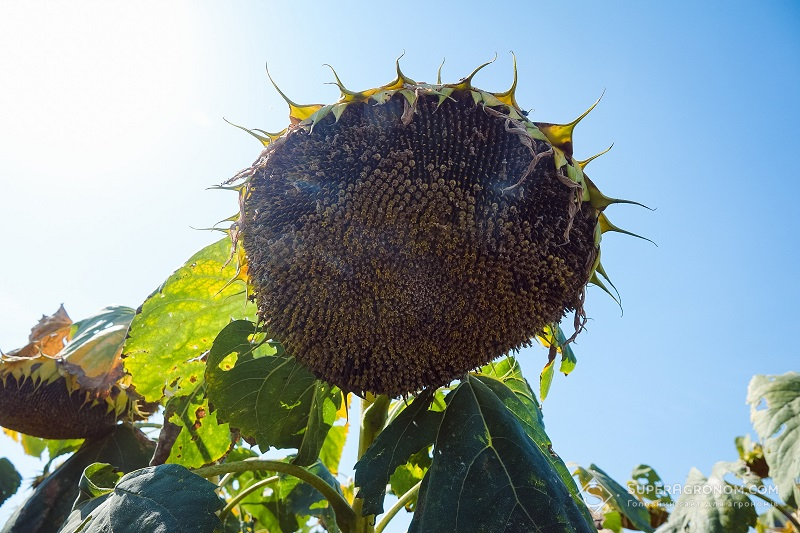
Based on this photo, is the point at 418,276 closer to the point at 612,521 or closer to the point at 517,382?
the point at 517,382

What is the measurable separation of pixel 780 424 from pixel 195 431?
3.99 metres

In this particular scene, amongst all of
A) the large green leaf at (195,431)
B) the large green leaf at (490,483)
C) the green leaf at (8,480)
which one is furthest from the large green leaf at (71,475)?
the large green leaf at (490,483)

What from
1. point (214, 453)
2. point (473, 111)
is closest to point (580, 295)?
point (473, 111)

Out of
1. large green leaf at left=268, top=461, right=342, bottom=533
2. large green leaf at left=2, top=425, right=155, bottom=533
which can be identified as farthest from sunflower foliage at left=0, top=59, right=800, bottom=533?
large green leaf at left=2, top=425, right=155, bottom=533

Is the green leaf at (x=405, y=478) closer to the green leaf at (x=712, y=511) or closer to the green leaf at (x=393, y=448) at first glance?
the green leaf at (x=393, y=448)

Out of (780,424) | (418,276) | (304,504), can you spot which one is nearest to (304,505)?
(304,504)

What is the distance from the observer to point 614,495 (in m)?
3.74

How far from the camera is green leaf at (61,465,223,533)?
1.78 meters

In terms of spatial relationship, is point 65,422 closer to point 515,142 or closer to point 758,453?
point 515,142

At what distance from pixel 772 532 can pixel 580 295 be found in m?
5.05

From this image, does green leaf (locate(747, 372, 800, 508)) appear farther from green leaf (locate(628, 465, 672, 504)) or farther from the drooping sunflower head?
the drooping sunflower head

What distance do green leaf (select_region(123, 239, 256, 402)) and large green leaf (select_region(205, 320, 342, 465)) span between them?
235mm

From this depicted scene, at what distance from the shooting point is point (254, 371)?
2.47m

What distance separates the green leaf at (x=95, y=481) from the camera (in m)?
2.11
